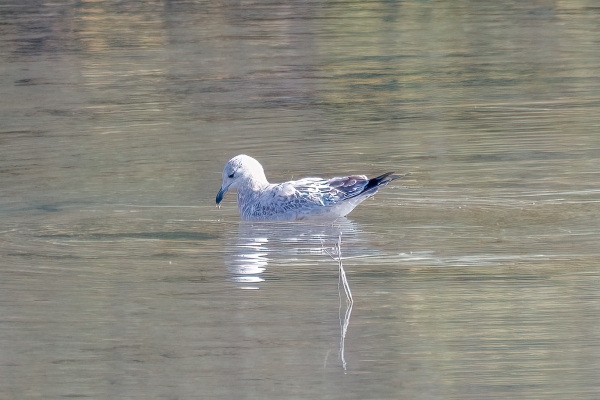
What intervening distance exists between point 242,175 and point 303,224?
77 centimetres

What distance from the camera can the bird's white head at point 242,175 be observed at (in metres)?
10.5

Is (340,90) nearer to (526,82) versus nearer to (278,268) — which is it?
(526,82)

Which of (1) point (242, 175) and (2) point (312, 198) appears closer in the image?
(2) point (312, 198)

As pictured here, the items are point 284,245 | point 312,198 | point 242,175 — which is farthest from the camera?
point 242,175

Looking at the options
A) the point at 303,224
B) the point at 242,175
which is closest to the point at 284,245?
the point at 303,224

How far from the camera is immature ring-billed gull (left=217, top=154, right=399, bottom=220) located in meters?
9.95

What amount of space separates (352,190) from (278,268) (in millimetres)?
1715

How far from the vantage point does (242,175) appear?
10602 mm

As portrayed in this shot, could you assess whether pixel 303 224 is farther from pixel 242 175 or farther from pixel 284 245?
pixel 284 245

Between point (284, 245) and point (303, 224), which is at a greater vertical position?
point (284, 245)

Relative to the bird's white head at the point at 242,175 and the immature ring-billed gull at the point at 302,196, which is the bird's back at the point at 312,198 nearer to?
the immature ring-billed gull at the point at 302,196

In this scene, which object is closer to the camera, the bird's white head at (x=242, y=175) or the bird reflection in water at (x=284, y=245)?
the bird reflection in water at (x=284, y=245)

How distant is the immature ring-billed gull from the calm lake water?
6.2 inches

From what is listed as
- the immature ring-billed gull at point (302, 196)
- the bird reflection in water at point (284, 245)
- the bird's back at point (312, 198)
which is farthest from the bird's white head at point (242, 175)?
the bird reflection in water at point (284, 245)
